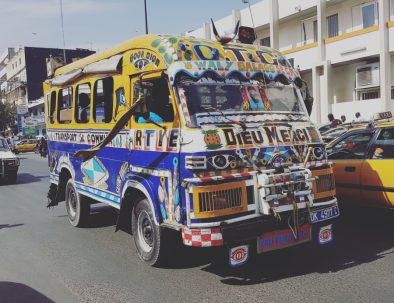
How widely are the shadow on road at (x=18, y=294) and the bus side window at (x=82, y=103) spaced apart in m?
2.86

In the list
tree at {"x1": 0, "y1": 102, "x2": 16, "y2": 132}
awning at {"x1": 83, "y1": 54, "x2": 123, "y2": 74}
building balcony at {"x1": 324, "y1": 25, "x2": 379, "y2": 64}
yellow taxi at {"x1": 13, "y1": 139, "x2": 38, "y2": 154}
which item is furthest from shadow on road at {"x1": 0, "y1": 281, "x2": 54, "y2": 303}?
tree at {"x1": 0, "y1": 102, "x2": 16, "y2": 132}

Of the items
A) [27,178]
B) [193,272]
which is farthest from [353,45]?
[193,272]

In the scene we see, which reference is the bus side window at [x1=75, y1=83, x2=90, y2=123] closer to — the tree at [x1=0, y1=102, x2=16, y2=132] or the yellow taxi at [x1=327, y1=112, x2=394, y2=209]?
the yellow taxi at [x1=327, y1=112, x2=394, y2=209]

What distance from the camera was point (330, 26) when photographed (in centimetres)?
2330

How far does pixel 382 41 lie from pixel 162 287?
58.9ft

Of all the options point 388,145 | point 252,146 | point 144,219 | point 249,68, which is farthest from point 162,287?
point 388,145

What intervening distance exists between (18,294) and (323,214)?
11.3 ft

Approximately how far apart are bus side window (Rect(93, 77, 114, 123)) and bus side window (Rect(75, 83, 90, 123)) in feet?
0.98

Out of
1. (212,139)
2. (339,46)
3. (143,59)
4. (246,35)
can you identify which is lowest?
(212,139)

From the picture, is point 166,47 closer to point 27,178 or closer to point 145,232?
point 145,232

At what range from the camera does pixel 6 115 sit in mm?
66375

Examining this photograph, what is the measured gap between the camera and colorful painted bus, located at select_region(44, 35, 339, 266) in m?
4.48

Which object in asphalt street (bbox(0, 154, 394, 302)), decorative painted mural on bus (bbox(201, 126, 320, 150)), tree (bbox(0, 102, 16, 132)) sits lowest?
asphalt street (bbox(0, 154, 394, 302))

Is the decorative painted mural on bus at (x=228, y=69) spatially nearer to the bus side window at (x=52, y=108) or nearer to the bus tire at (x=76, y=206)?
the bus tire at (x=76, y=206)
